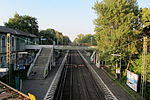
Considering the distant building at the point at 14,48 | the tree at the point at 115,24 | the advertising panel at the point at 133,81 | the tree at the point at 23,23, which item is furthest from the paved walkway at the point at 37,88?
the tree at the point at 23,23

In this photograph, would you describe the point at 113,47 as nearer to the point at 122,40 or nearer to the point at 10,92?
the point at 122,40

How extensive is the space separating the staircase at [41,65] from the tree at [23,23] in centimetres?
2337

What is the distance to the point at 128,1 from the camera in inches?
1254

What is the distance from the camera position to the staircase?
28.7m

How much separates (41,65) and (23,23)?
32.3m

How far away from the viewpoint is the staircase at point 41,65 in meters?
28.7

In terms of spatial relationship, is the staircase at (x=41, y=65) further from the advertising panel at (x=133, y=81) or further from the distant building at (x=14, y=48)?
the advertising panel at (x=133, y=81)

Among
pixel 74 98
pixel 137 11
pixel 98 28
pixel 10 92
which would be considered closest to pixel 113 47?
pixel 98 28

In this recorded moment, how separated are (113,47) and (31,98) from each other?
20840 millimetres

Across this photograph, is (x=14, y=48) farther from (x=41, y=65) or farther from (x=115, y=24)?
(x=115, y=24)

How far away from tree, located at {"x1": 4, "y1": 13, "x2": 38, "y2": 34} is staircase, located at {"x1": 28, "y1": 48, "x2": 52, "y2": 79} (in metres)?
23.4

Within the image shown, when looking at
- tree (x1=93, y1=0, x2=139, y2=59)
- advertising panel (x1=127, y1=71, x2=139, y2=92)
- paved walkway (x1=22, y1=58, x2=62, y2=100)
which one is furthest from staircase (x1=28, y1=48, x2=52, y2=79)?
advertising panel (x1=127, y1=71, x2=139, y2=92)

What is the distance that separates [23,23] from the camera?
59.5 m

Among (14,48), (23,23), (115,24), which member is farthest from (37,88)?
(23,23)
